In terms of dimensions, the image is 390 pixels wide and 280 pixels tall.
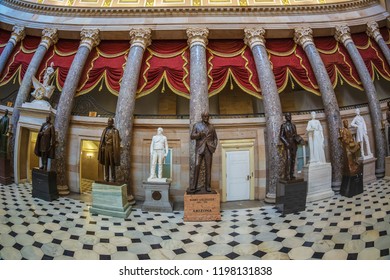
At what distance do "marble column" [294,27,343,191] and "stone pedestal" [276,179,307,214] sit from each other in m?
0.62

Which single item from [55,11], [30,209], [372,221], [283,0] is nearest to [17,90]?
[30,209]

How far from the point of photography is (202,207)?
9.53 feet

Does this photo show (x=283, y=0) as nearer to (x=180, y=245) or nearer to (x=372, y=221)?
(x=372, y=221)

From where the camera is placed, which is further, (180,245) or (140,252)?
(180,245)

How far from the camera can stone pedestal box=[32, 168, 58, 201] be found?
2475 millimetres

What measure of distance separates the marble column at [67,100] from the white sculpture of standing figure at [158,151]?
1349 millimetres

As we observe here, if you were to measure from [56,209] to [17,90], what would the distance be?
1857mm

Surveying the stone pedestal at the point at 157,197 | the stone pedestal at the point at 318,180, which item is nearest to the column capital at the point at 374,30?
the stone pedestal at the point at 318,180

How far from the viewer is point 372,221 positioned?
2.14 meters

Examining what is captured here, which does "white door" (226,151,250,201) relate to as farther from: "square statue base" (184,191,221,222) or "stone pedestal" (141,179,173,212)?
"stone pedestal" (141,179,173,212)

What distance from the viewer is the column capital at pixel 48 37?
3408 millimetres

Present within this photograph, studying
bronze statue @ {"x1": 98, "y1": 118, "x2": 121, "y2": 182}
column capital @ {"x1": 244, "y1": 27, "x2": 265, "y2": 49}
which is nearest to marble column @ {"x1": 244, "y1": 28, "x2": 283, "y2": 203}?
column capital @ {"x1": 244, "y1": 27, "x2": 265, "y2": 49}

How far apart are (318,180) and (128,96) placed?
3755 millimetres
